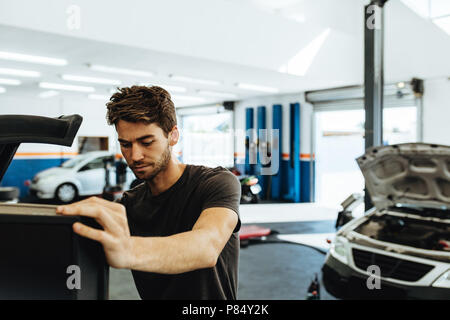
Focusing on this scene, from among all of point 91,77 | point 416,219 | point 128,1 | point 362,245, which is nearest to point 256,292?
point 362,245

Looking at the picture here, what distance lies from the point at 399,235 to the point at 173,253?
306cm

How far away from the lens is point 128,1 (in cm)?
483

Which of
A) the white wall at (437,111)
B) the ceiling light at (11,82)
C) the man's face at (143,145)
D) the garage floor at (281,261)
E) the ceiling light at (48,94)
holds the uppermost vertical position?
the ceiling light at (11,82)

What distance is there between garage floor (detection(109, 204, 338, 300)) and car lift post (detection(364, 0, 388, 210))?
64.2 inches

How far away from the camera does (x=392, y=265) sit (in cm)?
282

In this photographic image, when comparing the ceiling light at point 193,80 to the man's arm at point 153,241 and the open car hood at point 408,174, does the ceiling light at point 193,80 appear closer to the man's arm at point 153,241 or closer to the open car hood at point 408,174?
the open car hood at point 408,174

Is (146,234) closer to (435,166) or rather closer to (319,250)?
(435,166)

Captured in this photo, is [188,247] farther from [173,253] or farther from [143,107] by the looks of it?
[143,107]

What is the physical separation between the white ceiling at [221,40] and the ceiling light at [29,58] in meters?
0.21

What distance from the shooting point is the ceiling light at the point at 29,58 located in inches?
213

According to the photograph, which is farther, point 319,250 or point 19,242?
point 319,250

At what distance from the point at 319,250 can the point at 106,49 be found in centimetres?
397

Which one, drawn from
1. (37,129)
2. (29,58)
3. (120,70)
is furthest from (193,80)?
(37,129)

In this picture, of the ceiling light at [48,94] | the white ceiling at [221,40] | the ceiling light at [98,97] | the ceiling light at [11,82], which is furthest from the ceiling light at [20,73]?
the ceiling light at [98,97]
